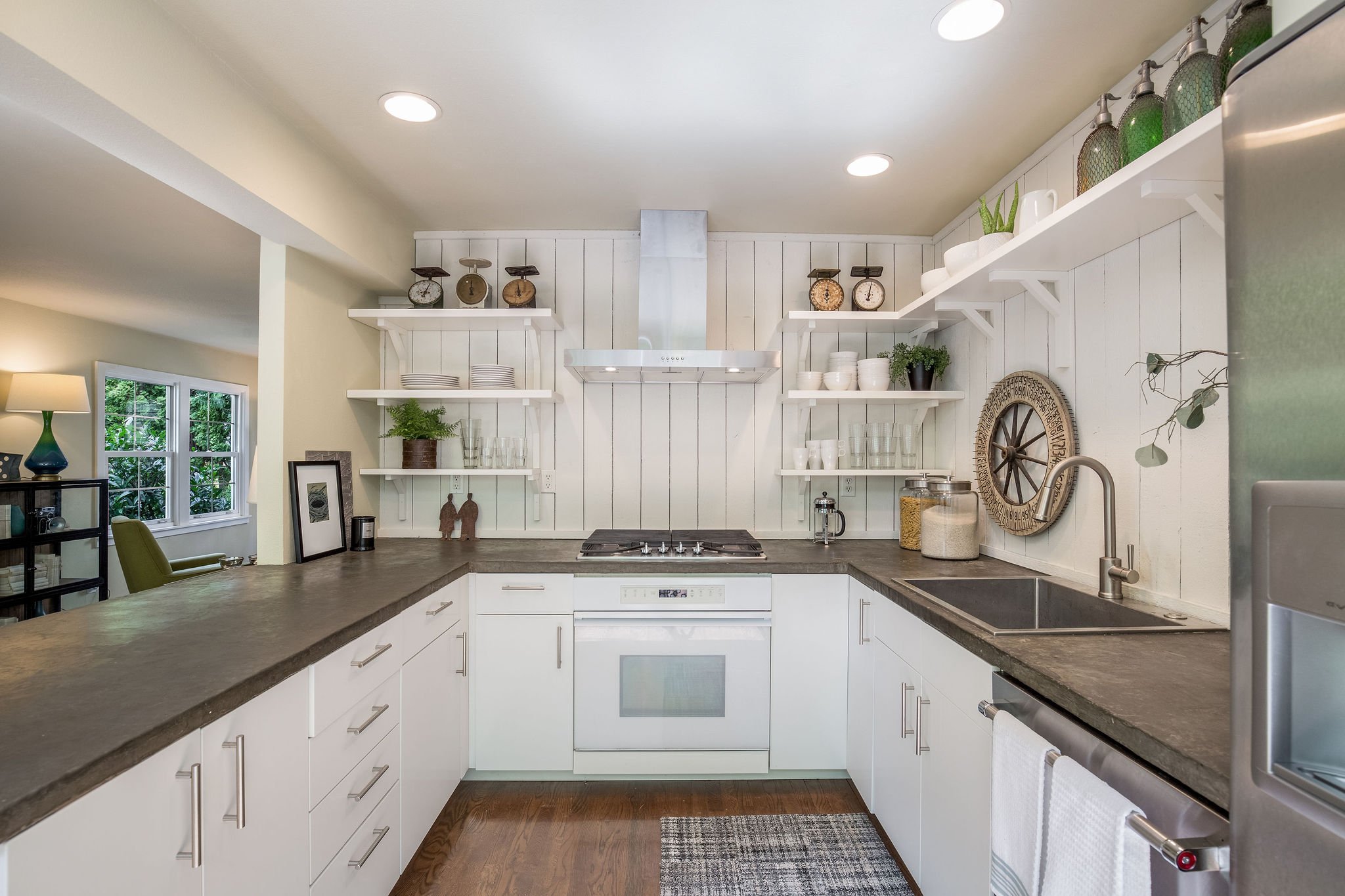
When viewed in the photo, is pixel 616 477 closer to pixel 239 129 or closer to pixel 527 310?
pixel 527 310

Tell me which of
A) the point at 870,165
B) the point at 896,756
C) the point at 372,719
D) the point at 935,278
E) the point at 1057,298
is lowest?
the point at 896,756

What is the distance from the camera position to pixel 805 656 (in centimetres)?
244

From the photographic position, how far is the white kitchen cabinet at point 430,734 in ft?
6.21

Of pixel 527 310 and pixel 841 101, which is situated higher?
pixel 841 101

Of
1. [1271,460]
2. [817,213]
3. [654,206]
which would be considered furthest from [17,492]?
[1271,460]

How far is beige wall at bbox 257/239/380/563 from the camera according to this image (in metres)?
2.31

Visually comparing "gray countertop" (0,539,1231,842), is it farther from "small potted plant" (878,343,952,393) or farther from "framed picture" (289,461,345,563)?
"small potted plant" (878,343,952,393)

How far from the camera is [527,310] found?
2.74 metres

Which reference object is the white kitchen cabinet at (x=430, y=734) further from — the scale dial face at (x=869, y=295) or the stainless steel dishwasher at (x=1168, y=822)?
the scale dial face at (x=869, y=295)

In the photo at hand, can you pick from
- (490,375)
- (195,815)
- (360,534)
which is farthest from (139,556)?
(195,815)

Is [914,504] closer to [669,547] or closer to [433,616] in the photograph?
[669,547]

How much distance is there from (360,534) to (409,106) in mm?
1641

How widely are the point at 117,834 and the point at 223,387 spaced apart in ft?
23.0

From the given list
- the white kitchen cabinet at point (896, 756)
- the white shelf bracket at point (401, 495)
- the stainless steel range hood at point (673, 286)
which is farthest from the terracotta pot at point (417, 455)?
the white kitchen cabinet at point (896, 756)
